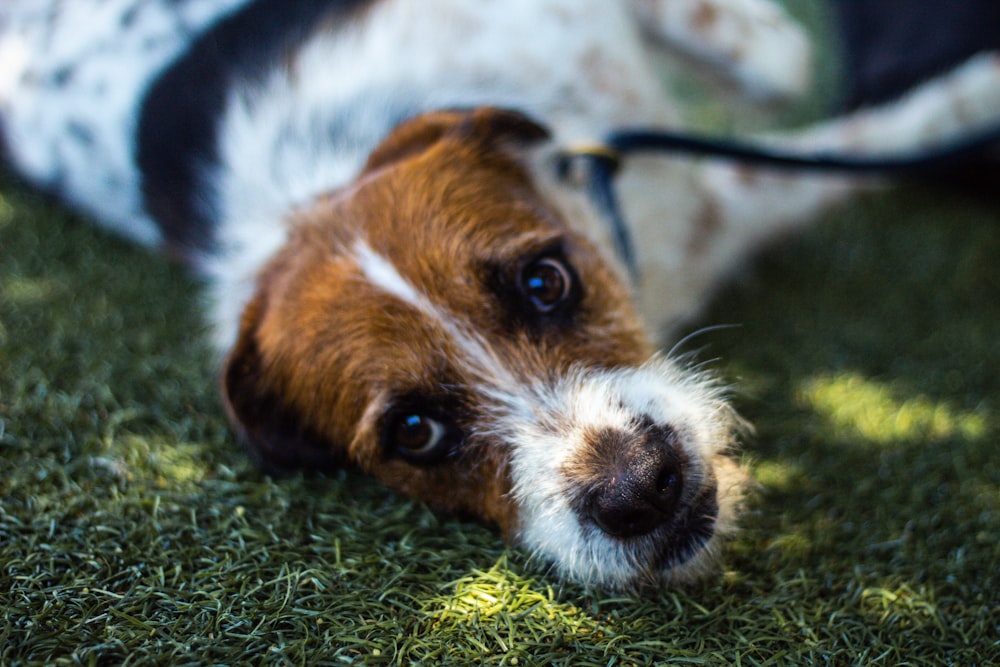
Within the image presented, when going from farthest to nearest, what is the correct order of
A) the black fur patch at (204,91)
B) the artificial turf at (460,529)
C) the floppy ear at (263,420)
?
the black fur patch at (204,91) < the floppy ear at (263,420) < the artificial turf at (460,529)

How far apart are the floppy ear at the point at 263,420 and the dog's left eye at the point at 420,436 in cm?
25

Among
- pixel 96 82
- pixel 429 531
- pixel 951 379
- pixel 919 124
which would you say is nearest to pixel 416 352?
pixel 429 531

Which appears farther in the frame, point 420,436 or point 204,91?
point 204,91

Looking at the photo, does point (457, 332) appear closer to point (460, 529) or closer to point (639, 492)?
point (460, 529)

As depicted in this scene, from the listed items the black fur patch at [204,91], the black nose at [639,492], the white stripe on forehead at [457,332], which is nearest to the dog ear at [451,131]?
the white stripe on forehead at [457,332]

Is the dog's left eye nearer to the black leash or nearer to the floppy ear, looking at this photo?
the floppy ear

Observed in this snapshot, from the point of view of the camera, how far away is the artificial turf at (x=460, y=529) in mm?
1530

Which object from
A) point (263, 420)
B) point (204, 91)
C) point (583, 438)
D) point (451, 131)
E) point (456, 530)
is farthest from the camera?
point (204, 91)

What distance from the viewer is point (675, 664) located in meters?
1.48

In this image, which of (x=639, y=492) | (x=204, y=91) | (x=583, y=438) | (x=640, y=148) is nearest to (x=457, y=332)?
(x=583, y=438)

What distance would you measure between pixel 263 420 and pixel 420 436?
50 cm

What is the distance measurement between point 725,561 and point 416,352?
33.7 inches

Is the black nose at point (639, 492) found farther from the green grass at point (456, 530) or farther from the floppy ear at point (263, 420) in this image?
the floppy ear at point (263, 420)

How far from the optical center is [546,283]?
6.60ft
